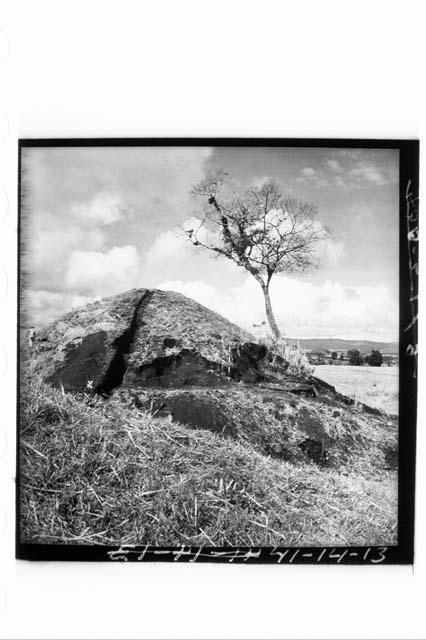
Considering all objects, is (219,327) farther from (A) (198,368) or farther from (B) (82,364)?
(B) (82,364)

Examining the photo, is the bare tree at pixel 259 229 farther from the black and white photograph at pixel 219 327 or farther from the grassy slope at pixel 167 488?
the grassy slope at pixel 167 488

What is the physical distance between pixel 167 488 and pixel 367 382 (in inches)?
31.6

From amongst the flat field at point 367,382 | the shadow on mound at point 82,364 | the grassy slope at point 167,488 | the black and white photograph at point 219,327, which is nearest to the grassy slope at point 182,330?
the black and white photograph at point 219,327

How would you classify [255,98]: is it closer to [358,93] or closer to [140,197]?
[358,93]

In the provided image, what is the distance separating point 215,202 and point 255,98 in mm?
381

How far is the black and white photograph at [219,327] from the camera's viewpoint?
69.9 inches

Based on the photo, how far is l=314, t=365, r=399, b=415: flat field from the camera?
1810mm

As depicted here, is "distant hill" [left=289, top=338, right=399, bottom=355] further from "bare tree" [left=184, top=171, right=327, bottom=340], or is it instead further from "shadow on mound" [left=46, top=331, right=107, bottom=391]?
"shadow on mound" [left=46, top=331, right=107, bottom=391]

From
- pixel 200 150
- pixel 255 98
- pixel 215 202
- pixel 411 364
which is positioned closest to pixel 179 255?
pixel 215 202

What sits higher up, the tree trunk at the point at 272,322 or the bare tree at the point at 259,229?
the bare tree at the point at 259,229

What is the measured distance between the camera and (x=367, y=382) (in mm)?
1818

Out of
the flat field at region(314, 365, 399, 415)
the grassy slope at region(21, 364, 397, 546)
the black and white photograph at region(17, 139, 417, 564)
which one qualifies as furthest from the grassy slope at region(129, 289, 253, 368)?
the flat field at region(314, 365, 399, 415)

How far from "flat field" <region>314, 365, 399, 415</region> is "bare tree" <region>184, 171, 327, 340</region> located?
25cm

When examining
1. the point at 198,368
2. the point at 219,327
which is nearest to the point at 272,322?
the point at 219,327
